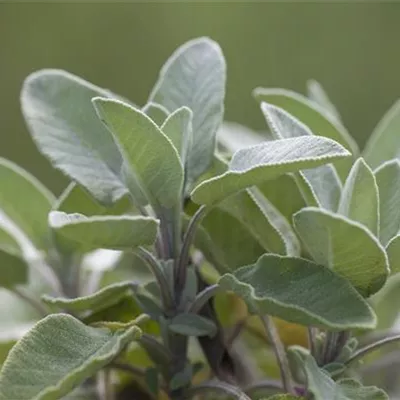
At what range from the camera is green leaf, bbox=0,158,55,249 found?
1.79 ft

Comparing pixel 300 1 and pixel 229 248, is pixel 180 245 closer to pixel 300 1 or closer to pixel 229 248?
pixel 229 248

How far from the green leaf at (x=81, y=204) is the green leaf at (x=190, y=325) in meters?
0.11

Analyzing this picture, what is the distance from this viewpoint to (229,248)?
0.49m

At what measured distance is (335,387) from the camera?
16.0 inches

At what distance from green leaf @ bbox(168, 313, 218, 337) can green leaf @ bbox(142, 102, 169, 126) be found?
0.40 ft

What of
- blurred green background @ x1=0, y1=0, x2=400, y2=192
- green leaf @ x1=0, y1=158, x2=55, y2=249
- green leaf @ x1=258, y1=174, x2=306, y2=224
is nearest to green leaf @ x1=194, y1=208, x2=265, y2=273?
green leaf @ x1=258, y1=174, x2=306, y2=224

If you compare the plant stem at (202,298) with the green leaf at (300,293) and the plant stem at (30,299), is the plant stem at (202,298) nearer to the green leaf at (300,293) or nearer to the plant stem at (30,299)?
the green leaf at (300,293)

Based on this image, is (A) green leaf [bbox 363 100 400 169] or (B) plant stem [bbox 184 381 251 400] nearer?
(B) plant stem [bbox 184 381 251 400]

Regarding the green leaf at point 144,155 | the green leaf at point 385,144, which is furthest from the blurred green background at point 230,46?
the green leaf at point 144,155

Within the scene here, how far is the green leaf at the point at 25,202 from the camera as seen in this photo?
1.79ft

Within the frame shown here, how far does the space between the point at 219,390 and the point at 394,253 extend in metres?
0.13

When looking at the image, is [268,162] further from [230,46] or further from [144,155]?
[230,46]

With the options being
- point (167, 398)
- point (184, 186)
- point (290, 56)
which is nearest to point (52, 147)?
point (184, 186)

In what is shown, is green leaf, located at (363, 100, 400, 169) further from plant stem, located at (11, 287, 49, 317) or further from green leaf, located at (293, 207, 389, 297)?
plant stem, located at (11, 287, 49, 317)
